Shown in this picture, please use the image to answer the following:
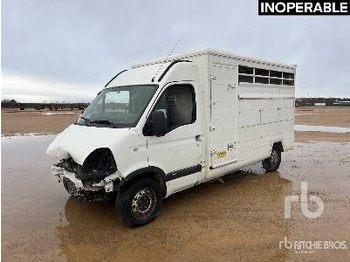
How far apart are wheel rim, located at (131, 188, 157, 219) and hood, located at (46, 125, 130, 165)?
1.06m

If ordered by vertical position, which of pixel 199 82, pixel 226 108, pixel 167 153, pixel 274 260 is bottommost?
pixel 274 260

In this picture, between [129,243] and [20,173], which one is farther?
[20,173]

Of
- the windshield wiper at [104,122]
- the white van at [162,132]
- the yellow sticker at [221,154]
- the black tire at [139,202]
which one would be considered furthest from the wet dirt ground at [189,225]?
the windshield wiper at [104,122]

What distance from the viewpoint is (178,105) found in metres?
6.25

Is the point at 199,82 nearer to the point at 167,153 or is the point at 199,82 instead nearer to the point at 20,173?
the point at 167,153

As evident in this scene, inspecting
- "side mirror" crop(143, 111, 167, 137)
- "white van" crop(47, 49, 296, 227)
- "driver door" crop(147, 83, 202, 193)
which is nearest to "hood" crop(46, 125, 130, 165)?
"white van" crop(47, 49, 296, 227)

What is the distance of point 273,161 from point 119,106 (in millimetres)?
5433

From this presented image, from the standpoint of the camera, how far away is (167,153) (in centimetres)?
595

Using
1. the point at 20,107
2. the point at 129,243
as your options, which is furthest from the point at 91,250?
the point at 20,107

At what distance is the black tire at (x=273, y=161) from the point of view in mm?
9508

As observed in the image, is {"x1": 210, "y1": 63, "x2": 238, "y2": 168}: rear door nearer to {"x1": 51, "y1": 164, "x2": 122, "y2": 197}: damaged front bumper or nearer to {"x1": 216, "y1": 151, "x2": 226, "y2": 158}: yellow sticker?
{"x1": 216, "y1": 151, "x2": 226, "y2": 158}: yellow sticker

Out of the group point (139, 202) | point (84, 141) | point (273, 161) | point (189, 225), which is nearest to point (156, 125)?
point (84, 141)

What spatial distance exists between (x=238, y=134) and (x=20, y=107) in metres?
68.5

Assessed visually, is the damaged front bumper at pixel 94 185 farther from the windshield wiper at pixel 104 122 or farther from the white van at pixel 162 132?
the windshield wiper at pixel 104 122
